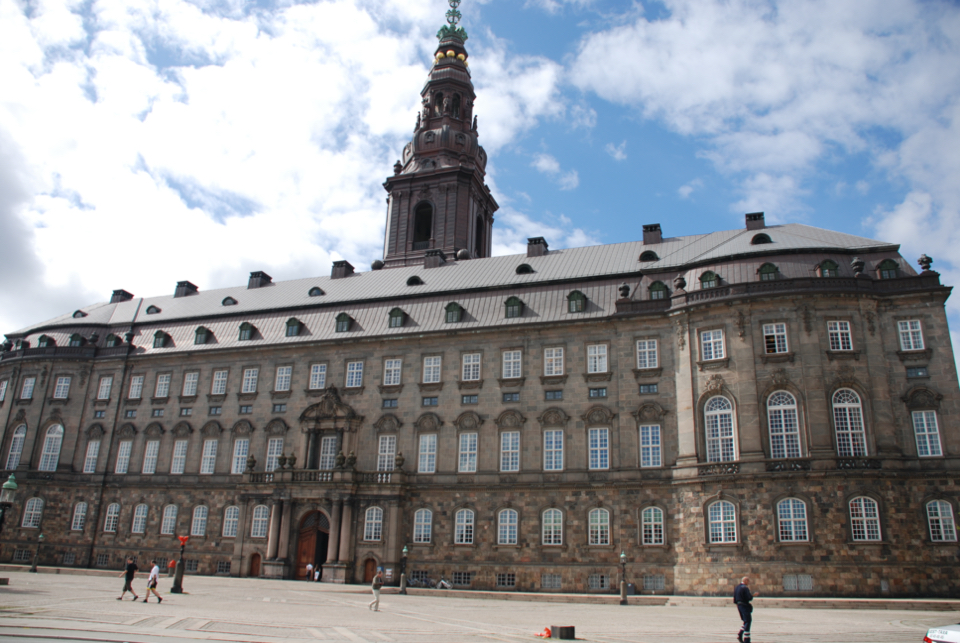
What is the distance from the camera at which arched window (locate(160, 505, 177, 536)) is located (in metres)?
50.3

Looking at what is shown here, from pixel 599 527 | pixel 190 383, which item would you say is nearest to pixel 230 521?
pixel 190 383

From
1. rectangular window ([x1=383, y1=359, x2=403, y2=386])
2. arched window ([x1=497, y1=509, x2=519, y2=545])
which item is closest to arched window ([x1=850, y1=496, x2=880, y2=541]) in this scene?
arched window ([x1=497, y1=509, x2=519, y2=545])

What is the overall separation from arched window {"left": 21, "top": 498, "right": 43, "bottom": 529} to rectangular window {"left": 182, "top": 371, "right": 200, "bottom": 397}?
13.6 m

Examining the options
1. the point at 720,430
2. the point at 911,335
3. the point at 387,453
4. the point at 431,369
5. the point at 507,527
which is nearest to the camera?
the point at 911,335

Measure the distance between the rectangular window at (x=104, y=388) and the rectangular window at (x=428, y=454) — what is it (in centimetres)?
2705

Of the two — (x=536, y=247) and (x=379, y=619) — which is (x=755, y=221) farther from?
(x=379, y=619)

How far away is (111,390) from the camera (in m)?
56.0

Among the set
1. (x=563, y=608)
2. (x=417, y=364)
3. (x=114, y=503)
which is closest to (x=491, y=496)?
(x=417, y=364)

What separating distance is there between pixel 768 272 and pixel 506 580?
22901 mm

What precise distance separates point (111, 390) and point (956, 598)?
55923mm

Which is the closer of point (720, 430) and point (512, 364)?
point (720, 430)

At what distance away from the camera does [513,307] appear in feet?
154

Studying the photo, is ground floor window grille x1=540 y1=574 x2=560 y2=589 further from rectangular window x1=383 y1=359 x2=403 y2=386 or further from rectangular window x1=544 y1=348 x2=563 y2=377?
rectangular window x1=383 y1=359 x2=403 y2=386

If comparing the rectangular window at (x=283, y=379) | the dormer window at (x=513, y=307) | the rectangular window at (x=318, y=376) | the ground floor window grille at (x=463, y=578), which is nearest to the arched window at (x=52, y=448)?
the rectangular window at (x=283, y=379)
